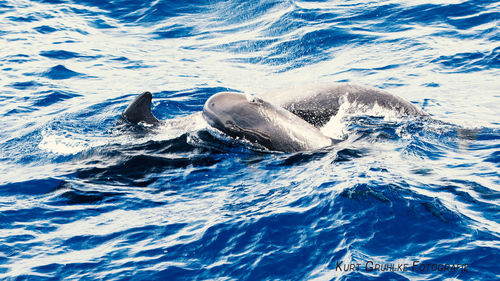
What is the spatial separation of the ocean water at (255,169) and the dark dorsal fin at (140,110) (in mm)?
249

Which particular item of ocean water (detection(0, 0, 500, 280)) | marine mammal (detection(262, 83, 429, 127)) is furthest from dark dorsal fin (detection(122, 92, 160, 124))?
marine mammal (detection(262, 83, 429, 127))

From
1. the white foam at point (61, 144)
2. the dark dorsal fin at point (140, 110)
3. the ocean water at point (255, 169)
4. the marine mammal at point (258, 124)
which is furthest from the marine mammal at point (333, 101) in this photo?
the white foam at point (61, 144)

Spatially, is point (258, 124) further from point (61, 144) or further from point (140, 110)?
point (61, 144)

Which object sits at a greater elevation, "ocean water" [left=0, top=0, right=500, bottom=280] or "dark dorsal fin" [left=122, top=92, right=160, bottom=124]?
"dark dorsal fin" [left=122, top=92, right=160, bottom=124]

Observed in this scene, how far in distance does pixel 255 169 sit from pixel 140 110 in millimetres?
3137

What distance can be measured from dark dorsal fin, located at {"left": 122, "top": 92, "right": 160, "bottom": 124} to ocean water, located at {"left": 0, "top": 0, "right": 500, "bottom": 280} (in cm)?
25

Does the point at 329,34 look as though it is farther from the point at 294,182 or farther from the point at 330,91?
the point at 294,182

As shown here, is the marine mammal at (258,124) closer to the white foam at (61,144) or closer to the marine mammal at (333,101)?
the marine mammal at (333,101)

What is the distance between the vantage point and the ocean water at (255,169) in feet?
22.6

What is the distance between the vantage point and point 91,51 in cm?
1986

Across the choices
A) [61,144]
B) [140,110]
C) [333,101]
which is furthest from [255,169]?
[61,144]

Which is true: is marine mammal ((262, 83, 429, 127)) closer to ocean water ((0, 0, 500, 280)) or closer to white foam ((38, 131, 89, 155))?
ocean water ((0, 0, 500, 280))

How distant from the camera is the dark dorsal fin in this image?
11.4 metres

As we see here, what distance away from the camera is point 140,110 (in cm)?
1147
